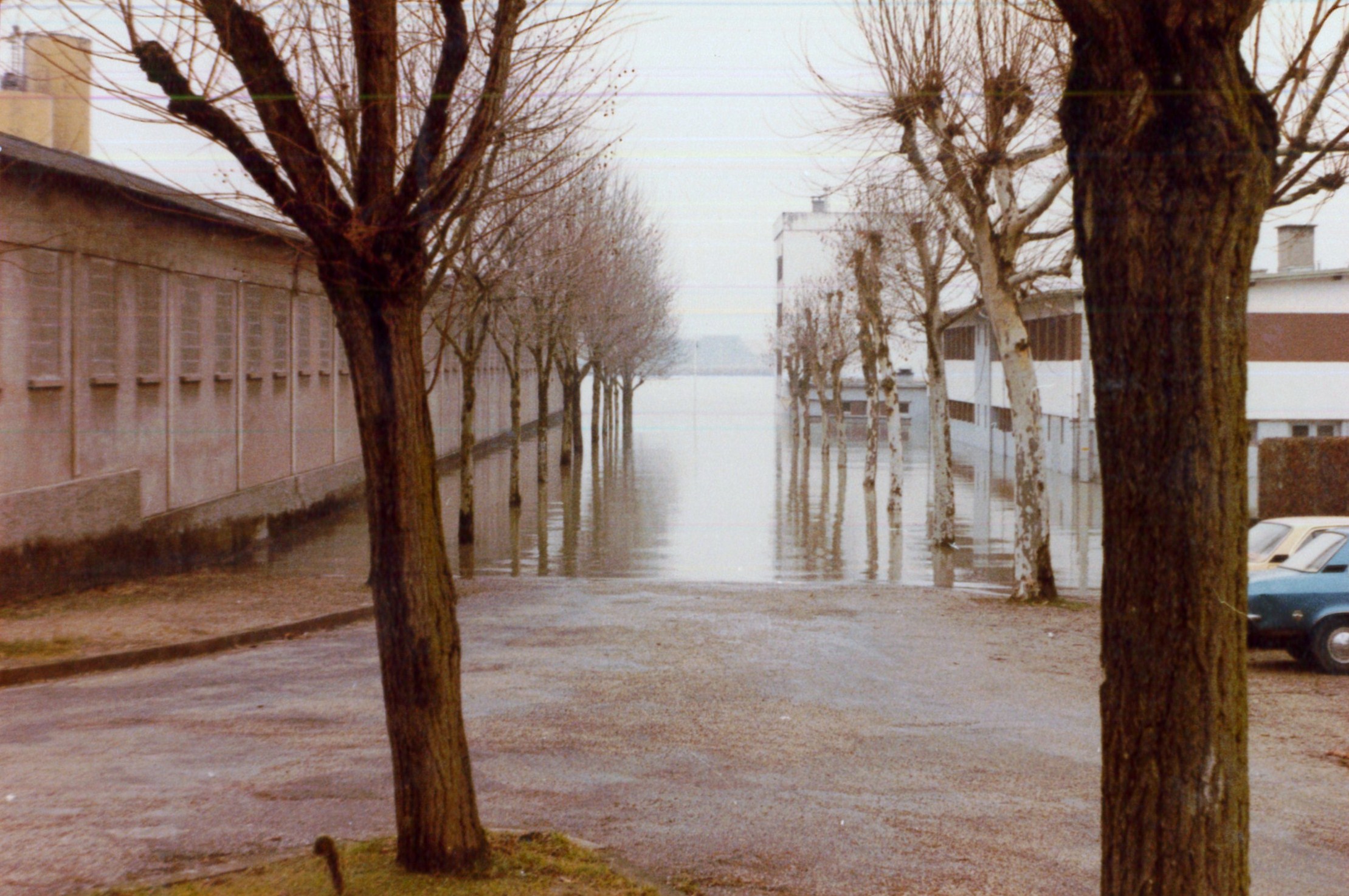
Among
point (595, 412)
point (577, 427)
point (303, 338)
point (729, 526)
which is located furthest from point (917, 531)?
point (595, 412)

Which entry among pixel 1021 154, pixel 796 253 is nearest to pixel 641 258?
pixel 1021 154

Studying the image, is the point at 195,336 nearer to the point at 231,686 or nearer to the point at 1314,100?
the point at 231,686

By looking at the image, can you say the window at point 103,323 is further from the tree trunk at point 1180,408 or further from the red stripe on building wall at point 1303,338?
the red stripe on building wall at point 1303,338

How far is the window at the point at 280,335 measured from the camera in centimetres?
2892

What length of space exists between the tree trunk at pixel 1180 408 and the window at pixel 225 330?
72.9 feet

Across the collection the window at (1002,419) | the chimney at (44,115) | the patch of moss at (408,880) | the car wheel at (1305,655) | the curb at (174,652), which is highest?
the chimney at (44,115)

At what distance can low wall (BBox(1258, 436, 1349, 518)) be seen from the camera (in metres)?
30.4

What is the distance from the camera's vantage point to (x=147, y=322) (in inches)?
823

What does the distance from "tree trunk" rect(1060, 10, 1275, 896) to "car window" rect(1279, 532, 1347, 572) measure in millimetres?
11140

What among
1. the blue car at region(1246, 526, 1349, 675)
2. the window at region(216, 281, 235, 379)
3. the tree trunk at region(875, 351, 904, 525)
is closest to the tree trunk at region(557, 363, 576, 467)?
the tree trunk at region(875, 351, 904, 525)

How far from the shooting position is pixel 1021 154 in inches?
748

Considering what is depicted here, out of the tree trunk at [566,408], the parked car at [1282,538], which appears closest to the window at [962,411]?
the tree trunk at [566,408]

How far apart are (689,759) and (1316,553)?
8114 mm

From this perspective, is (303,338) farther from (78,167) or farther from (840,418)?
(840,418)
